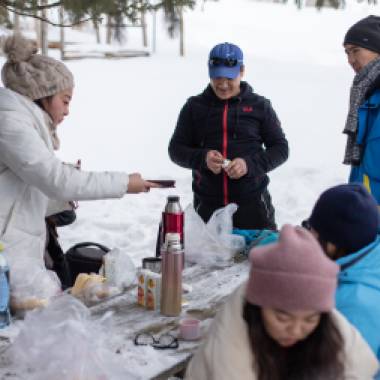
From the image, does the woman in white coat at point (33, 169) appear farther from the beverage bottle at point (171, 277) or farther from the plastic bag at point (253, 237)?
the plastic bag at point (253, 237)

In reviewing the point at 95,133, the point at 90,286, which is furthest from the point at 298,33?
the point at 90,286

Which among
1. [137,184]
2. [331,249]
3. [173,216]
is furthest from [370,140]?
[331,249]

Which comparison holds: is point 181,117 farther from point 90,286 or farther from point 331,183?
point 331,183

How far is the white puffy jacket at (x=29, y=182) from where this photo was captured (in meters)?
2.96

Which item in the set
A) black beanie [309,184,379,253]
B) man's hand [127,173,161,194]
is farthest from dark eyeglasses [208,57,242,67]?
black beanie [309,184,379,253]

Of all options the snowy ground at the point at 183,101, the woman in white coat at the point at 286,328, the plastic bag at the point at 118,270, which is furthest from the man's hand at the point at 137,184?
the snowy ground at the point at 183,101

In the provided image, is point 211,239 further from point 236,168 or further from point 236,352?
point 236,352

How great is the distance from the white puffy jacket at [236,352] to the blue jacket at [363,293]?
0.47 feet

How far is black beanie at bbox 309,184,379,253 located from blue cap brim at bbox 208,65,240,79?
177 centimetres

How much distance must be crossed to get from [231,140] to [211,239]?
2.73ft

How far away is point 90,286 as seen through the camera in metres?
2.93

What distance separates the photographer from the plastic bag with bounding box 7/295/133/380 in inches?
84.1

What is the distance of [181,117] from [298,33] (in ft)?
68.0

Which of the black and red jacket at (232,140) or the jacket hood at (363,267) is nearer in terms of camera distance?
the jacket hood at (363,267)
